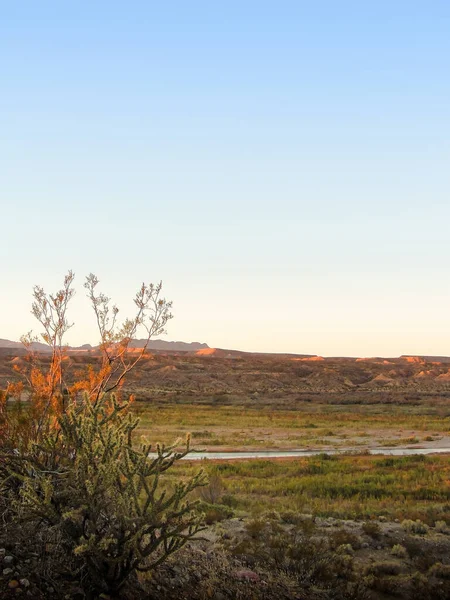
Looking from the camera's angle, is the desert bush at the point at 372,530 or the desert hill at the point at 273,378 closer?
the desert bush at the point at 372,530

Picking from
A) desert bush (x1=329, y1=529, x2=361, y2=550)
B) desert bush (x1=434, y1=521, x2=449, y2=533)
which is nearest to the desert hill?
desert bush (x1=434, y1=521, x2=449, y2=533)

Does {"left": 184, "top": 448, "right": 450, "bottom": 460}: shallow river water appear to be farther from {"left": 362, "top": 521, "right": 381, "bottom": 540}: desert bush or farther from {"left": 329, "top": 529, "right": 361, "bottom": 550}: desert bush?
{"left": 329, "top": 529, "right": 361, "bottom": 550}: desert bush

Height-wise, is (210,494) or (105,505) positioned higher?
(105,505)

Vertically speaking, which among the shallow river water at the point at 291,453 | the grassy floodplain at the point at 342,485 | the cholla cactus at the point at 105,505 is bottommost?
the shallow river water at the point at 291,453

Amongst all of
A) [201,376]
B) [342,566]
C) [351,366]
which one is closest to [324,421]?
[342,566]

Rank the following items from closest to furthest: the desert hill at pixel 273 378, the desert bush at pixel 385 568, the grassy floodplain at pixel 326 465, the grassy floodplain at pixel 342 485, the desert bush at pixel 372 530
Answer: the desert bush at pixel 385 568 → the desert bush at pixel 372 530 → the grassy floodplain at pixel 342 485 → the grassy floodplain at pixel 326 465 → the desert hill at pixel 273 378

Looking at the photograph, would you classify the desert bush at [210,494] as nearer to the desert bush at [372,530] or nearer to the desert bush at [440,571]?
the desert bush at [372,530]

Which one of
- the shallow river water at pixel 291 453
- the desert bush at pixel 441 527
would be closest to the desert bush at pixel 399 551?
the desert bush at pixel 441 527

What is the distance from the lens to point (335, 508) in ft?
51.2

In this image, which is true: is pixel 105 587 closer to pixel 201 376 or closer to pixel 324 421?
pixel 324 421

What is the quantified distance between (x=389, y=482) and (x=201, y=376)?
87.6m

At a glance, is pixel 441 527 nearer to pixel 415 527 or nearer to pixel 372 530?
pixel 415 527

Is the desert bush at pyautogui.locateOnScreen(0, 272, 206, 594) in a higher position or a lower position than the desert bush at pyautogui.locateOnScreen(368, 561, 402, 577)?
higher

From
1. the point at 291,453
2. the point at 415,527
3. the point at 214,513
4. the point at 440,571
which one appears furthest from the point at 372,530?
the point at 291,453
